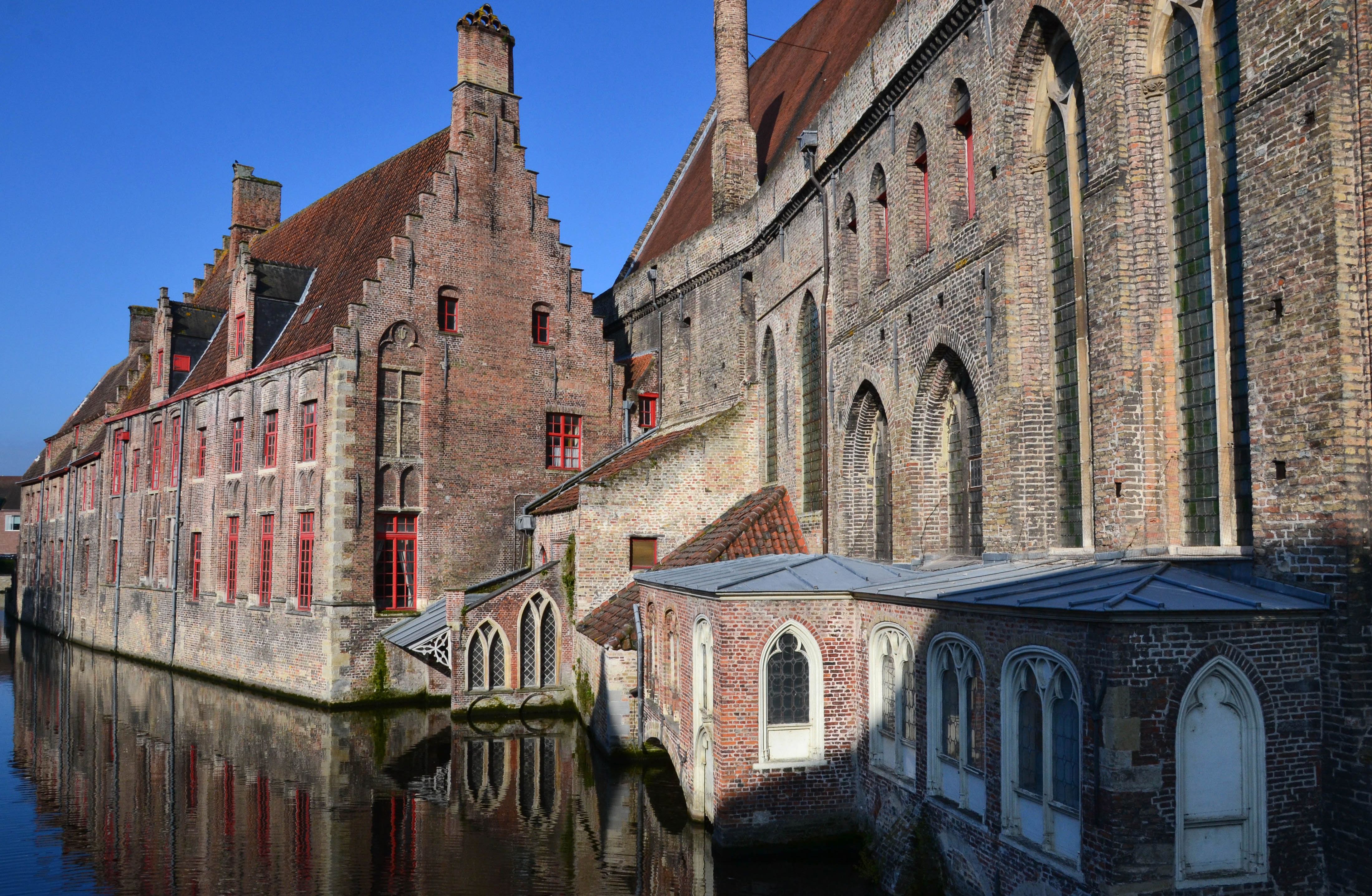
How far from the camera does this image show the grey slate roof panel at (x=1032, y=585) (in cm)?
725

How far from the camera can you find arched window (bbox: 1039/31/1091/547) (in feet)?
33.4

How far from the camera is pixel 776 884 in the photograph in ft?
33.4

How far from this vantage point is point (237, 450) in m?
26.2

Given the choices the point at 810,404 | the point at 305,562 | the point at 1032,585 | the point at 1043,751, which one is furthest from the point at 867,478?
the point at 305,562

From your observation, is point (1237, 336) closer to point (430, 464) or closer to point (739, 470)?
point (739, 470)

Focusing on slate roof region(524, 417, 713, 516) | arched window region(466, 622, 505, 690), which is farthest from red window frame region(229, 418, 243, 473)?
arched window region(466, 622, 505, 690)

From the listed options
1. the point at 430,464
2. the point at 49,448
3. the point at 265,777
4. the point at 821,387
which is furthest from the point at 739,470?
the point at 49,448

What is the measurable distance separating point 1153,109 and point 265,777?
14.0 m

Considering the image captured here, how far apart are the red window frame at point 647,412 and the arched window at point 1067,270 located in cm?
1545

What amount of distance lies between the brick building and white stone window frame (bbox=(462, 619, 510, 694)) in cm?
287

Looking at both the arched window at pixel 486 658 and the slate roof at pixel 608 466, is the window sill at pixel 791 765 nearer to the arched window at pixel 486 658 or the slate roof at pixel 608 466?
the slate roof at pixel 608 466

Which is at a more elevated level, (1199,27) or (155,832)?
(1199,27)

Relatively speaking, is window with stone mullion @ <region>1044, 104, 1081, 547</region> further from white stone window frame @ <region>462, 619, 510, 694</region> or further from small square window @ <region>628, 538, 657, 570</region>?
white stone window frame @ <region>462, 619, 510, 694</region>

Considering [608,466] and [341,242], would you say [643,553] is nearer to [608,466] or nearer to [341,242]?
[608,466]
